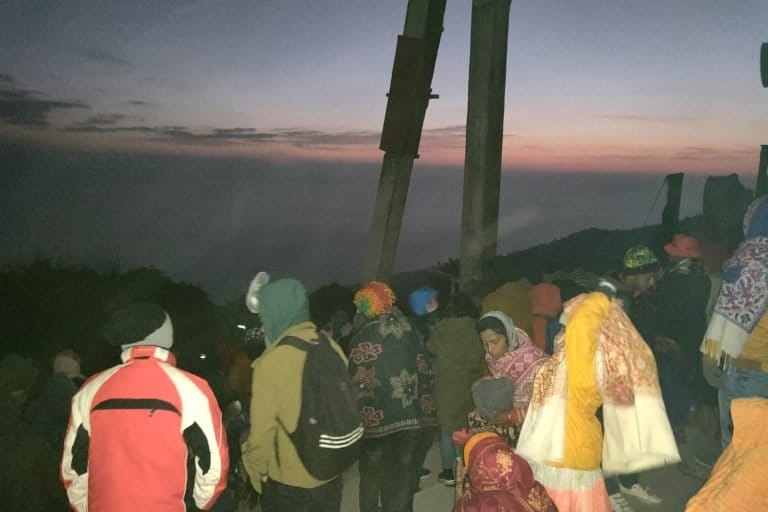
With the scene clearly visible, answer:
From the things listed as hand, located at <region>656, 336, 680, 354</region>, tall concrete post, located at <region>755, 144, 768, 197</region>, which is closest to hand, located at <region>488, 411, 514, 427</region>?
hand, located at <region>656, 336, 680, 354</region>

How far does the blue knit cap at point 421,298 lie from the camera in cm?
438

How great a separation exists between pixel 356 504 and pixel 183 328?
5385mm

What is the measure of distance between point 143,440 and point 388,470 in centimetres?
157

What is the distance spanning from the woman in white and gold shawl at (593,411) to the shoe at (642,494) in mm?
1838

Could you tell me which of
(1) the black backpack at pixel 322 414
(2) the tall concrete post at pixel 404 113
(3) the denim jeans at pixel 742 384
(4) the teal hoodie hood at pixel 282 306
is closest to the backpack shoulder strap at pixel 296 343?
(1) the black backpack at pixel 322 414

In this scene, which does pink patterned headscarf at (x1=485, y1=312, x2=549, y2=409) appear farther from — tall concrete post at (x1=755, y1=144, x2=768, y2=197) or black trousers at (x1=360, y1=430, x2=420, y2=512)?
tall concrete post at (x1=755, y1=144, x2=768, y2=197)

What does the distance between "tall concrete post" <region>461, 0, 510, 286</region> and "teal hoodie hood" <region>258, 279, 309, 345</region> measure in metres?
3.22

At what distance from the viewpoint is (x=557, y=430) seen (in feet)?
7.91

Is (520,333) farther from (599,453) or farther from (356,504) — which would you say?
(356,504)

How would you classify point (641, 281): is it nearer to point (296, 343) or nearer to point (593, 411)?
point (593, 411)

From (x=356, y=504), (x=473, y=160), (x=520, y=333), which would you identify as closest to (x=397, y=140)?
(x=473, y=160)

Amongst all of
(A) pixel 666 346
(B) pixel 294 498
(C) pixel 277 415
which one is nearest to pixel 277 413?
(C) pixel 277 415

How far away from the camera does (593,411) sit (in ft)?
8.11

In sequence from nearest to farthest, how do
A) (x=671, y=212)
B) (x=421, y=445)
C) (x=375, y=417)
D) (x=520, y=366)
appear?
1. (x=520, y=366)
2. (x=375, y=417)
3. (x=421, y=445)
4. (x=671, y=212)
